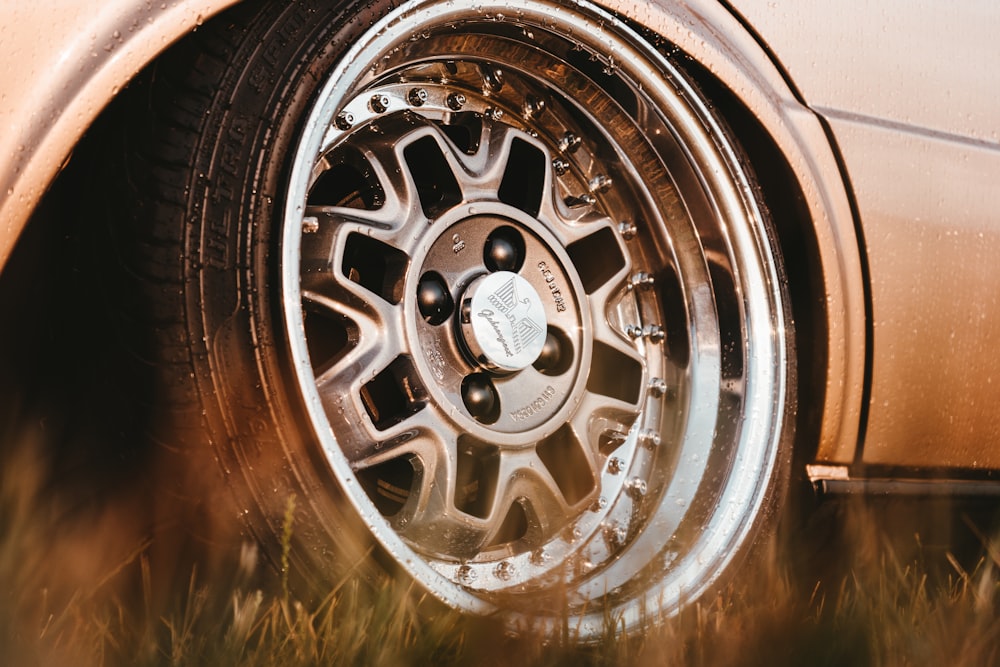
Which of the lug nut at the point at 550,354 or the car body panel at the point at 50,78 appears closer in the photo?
the car body panel at the point at 50,78

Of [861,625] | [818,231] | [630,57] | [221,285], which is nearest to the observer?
[221,285]

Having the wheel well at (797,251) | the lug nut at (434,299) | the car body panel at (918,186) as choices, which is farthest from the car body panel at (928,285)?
the lug nut at (434,299)

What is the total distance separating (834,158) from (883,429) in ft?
1.68

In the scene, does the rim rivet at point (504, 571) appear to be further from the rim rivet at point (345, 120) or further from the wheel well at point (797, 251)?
the rim rivet at point (345, 120)

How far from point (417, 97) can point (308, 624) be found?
862 millimetres

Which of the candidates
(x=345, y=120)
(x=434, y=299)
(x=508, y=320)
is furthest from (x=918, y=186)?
(x=345, y=120)

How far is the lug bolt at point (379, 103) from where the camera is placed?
1450 millimetres

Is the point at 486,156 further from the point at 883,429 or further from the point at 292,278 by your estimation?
the point at 883,429

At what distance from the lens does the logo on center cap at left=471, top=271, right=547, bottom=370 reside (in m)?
1.48

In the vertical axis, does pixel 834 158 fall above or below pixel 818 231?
above

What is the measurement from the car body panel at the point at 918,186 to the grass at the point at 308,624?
493mm

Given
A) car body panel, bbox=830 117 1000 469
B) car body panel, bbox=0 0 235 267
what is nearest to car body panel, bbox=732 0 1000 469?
car body panel, bbox=830 117 1000 469

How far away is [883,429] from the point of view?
181 cm

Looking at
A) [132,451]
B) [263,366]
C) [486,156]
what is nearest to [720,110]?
[486,156]
